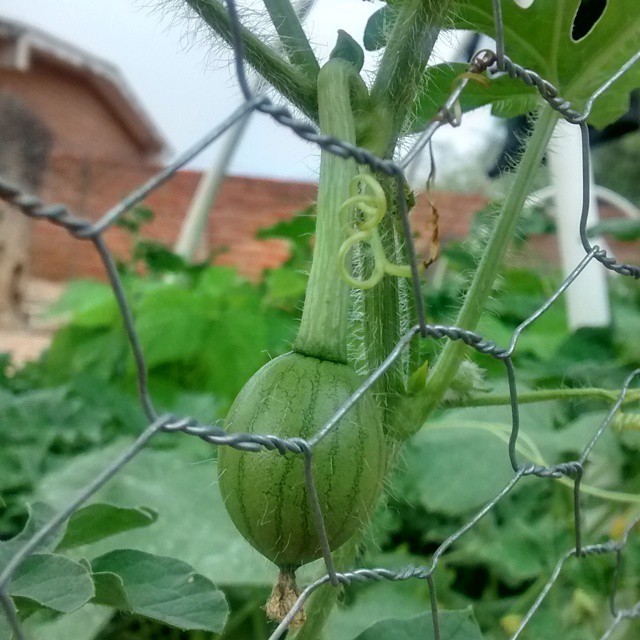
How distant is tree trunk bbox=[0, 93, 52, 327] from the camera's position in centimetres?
402

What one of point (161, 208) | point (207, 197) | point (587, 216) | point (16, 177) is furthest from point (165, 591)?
point (161, 208)

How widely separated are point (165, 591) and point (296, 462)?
13cm

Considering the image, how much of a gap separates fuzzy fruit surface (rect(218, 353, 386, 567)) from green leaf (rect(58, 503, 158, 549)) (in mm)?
88

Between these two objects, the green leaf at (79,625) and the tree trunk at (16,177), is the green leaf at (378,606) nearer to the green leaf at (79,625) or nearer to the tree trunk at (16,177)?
the green leaf at (79,625)

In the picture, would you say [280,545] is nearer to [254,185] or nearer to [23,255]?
[23,255]

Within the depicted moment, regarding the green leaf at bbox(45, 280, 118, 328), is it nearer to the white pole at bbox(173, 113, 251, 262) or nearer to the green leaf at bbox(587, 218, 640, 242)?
the white pole at bbox(173, 113, 251, 262)

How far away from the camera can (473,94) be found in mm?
663

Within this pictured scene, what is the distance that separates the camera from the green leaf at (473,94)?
0.63 m

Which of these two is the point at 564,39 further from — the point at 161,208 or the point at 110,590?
the point at 161,208

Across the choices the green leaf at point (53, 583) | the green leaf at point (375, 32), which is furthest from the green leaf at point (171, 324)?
the green leaf at point (53, 583)

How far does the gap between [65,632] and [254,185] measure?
6350 millimetres

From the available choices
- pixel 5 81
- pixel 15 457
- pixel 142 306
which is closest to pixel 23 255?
pixel 142 306

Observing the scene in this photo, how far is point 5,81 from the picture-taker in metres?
8.48

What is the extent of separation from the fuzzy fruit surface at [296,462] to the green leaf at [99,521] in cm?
9
